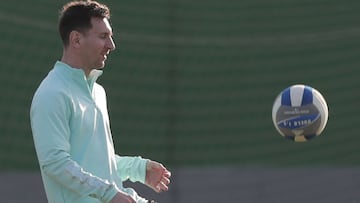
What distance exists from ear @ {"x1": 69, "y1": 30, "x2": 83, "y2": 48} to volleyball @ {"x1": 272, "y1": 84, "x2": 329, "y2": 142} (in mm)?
2406

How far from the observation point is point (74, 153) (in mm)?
4598

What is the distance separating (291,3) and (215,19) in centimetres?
85

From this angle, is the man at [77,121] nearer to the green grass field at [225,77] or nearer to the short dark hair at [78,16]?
the short dark hair at [78,16]

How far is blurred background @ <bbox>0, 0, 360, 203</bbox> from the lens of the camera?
10.6 metres

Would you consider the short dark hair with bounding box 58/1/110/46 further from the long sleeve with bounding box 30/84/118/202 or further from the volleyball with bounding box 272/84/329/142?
the volleyball with bounding box 272/84/329/142

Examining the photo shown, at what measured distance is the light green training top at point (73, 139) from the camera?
173 inches

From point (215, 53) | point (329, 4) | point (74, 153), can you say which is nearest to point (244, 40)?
point (215, 53)

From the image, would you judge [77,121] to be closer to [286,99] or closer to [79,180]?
[79,180]

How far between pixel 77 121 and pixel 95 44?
0.43 metres

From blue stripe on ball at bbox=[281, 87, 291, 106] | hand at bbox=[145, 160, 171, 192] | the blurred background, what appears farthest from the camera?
the blurred background

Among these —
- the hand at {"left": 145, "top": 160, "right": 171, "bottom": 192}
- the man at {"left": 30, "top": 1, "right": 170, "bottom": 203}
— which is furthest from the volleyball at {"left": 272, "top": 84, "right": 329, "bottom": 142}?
the man at {"left": 30, "top": 1, "right": 170, "bottom": 203}

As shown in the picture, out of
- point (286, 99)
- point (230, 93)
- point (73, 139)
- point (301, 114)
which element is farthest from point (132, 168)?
point (230, 93)

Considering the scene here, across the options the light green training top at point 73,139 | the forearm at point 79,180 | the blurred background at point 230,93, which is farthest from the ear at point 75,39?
the blurred background at point 230,93

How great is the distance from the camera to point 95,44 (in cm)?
480
